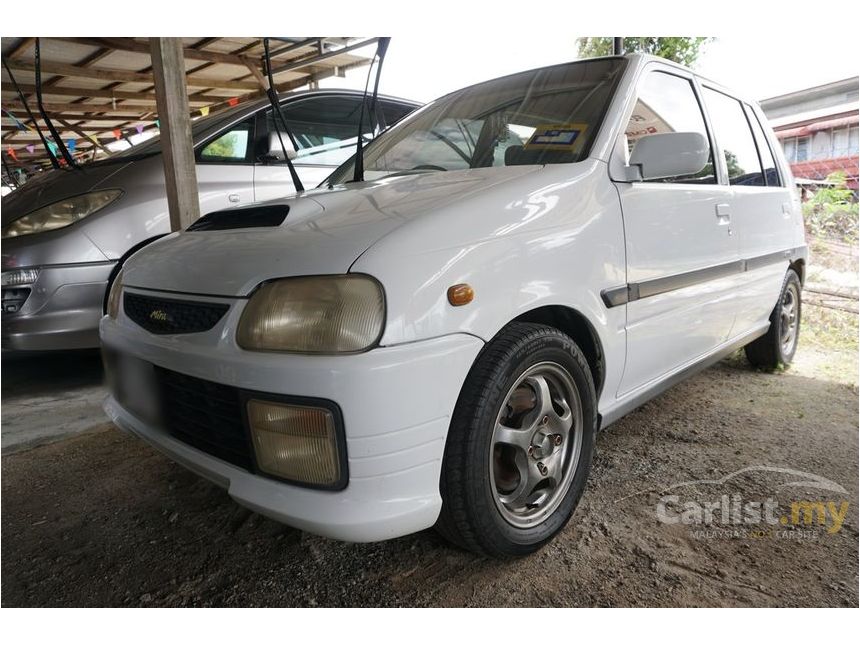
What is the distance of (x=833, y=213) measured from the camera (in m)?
7.20

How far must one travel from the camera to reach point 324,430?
128 cm

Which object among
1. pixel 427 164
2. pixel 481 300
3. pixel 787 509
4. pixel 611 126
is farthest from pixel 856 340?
pixel 481 300

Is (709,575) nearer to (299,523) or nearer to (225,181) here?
(299,523)

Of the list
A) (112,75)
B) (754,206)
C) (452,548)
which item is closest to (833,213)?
(754,206)

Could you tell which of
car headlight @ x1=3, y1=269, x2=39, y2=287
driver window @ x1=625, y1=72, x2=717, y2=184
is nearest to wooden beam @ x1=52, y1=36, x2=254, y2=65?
car headlight @ x1=3, y1=269, x2=39, y2=287

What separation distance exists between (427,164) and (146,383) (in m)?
1.30

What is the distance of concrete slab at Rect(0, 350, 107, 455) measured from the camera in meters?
2.74

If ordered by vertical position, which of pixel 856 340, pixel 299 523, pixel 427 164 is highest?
pixel 427 164

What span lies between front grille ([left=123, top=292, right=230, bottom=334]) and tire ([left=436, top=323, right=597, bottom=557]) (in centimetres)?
69

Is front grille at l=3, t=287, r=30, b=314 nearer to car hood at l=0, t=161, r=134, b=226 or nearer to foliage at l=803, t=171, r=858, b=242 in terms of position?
car hood at l=0, t=161, r=134, b=226

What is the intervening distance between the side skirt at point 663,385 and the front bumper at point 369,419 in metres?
0.84

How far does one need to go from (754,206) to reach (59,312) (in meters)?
3.73

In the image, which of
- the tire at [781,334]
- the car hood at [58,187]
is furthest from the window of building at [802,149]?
the car hood at [58,187]

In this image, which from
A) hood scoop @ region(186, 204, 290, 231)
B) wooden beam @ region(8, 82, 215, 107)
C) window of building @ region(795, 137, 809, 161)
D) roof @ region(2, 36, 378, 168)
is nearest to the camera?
hood scoop @ region(186, 204, 290, 231)
